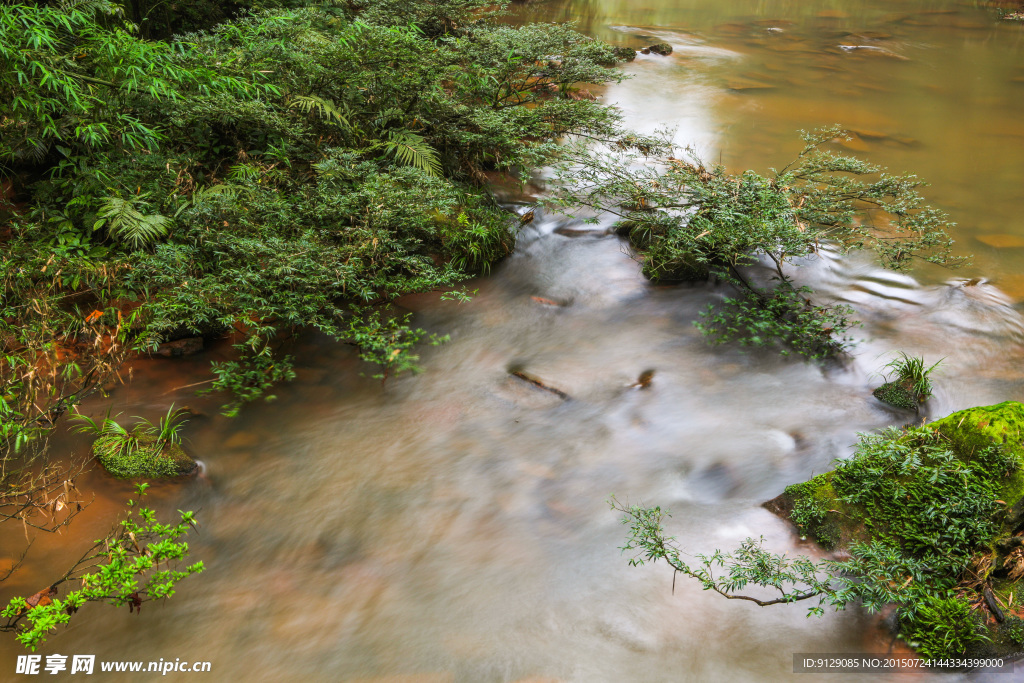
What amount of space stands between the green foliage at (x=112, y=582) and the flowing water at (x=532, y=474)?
0.15 m

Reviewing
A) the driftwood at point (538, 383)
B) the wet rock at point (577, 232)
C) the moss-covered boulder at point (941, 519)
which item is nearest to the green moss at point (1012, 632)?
the moss-covered boulder at point (941, 519)

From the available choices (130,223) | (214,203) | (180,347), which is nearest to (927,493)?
(180,347)

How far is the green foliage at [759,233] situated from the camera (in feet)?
21.4

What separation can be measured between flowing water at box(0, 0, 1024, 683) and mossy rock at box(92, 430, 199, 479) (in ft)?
0.42

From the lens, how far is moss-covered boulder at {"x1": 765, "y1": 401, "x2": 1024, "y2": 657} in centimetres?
363

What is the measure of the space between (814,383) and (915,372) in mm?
884

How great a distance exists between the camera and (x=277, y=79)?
754 centimetres

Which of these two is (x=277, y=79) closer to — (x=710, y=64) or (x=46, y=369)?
(x=46, y=369)

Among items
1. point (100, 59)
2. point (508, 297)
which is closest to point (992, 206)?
point (508, 297)

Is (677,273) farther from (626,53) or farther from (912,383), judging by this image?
(626,53)

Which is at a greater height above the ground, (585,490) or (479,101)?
(479,101)

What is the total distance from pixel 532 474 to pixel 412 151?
466 centimetres

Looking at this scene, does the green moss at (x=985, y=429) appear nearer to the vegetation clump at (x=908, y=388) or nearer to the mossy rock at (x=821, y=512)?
the mossy rock at (x=821, y=512)
